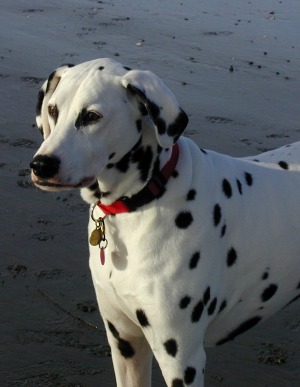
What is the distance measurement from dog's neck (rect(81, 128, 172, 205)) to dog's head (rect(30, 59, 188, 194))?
48 mm

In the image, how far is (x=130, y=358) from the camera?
4.86 m

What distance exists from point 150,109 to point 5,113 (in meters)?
5.52

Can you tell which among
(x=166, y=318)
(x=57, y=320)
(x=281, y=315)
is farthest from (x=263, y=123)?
(x=166, y=318)

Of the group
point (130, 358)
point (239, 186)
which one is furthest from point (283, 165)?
point (130, 358)

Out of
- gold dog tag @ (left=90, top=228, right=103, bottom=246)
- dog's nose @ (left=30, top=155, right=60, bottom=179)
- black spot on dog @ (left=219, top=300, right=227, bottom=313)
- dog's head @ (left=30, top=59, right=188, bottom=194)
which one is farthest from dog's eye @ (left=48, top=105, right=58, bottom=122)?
black spot on dog @ (left=219, top=300, right=227, bottom=313)

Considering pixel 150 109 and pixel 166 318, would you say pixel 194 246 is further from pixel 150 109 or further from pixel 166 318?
pixel 150 109

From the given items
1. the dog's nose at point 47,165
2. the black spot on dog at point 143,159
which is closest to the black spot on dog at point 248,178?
the black spot on dog at point 143,159

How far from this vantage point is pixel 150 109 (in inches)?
158

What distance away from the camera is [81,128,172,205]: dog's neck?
4203mm

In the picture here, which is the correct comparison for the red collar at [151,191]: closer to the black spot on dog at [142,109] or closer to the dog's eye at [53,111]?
the black spot on dog at [142,109]

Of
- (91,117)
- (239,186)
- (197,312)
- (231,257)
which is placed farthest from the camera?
(239,186)

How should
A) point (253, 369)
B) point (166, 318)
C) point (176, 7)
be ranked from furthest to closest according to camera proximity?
point (176, 7), point (253, 369), point (166, 318)

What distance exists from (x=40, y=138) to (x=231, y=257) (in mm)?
4325

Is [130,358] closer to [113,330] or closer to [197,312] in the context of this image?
[113,330]
